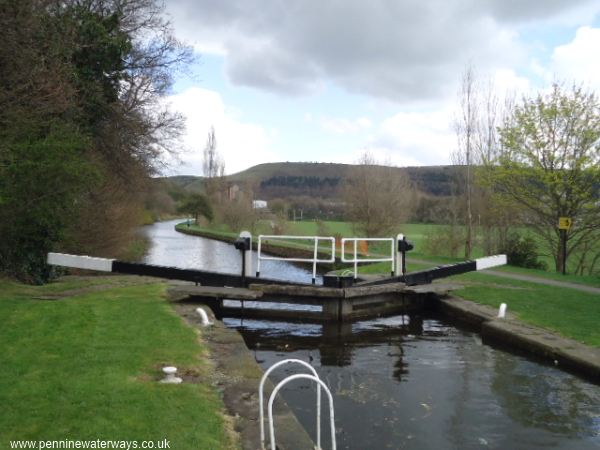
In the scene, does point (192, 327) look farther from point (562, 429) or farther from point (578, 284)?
point (578, 284)

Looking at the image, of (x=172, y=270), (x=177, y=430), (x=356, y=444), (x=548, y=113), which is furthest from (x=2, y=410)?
(x=548, y=113)

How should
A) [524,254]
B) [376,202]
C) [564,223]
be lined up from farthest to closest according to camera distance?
[376,202], [524,254], [564,223]

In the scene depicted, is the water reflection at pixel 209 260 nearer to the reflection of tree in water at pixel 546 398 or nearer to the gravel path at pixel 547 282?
the gravel path at pixel 547 282

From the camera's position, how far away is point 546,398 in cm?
637

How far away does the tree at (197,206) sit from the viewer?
2662 inches

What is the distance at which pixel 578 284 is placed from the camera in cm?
1470

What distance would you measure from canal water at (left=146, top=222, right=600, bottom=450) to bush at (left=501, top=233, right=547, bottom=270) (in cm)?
1203

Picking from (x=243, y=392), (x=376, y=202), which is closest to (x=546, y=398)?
(x=243, y=392)

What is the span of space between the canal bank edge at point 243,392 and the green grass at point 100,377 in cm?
18

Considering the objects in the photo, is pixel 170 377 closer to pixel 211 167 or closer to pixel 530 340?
pixel 530 340

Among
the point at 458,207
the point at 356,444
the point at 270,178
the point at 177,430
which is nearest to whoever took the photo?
the point at 177,430

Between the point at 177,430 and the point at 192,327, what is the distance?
13.2 ft

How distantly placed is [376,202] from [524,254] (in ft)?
37.3

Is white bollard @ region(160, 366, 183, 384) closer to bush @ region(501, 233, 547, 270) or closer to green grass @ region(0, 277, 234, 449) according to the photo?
green grass @ region(0, 277, 234, 449)
